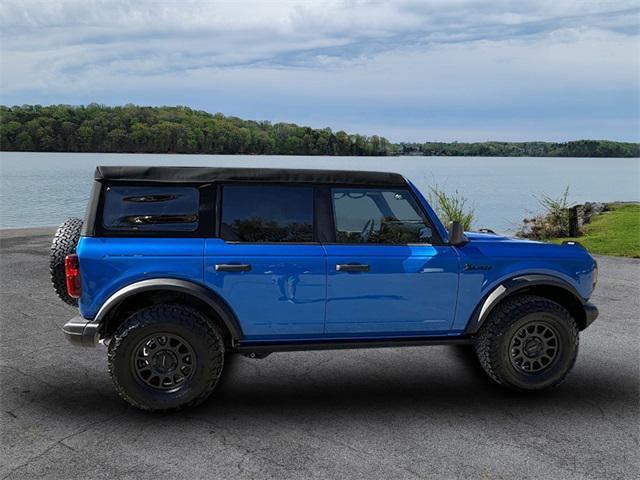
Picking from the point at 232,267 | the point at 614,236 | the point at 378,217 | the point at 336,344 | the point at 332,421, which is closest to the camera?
the point at 332,421

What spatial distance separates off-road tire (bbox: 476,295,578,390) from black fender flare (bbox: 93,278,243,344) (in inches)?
85.7

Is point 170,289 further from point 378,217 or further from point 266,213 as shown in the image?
point 378,217

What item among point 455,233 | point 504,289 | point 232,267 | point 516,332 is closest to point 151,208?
point 232,267

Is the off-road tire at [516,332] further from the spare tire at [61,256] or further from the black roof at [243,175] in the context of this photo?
the spare tire at [61,256]

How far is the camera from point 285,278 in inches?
183

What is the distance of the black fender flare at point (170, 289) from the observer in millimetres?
4453

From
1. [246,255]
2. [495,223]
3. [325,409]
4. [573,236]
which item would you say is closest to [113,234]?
[246,255]

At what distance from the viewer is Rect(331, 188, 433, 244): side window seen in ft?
16.2

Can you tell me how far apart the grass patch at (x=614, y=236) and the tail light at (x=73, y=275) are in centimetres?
1205

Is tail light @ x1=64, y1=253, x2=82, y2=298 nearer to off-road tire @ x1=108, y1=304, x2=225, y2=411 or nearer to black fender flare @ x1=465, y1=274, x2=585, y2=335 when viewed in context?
off-road tire @ x1=108, y1=304, x2=225, y2=411

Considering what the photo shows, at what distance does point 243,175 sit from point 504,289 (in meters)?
2.33

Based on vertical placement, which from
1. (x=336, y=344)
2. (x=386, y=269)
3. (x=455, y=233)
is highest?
(x=455, y=233)

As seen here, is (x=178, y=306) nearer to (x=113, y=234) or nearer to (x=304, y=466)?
(x=113, y=234)

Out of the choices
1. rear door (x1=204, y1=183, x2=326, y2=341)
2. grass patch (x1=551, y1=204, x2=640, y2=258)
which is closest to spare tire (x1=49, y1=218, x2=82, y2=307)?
rear door (x1=204, y1=183, x2=326, y2=341)
